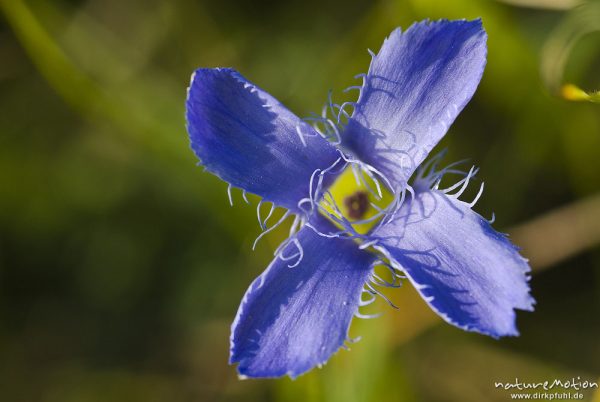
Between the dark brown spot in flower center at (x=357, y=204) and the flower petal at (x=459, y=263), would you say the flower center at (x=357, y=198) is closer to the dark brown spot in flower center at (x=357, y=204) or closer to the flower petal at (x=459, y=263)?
the dark brown spot in flower center at (x=357, y=204)

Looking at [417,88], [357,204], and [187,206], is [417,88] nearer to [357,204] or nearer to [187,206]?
[357,204]

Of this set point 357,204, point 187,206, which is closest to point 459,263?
point 357,204

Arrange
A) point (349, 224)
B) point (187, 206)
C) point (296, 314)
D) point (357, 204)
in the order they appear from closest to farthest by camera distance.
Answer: point (296, 314) → point (349, 224) → point (357, 204) → point (187, 206)

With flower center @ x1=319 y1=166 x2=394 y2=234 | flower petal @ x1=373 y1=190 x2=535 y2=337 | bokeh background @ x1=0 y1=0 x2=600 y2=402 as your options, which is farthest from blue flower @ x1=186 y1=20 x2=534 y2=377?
bokeh background @ x1=0 y1=0 x2=600 y2=402

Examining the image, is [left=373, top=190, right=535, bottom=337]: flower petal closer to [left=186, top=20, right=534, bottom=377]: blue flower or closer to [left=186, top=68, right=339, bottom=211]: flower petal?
[left=186, top=20, right=534, bottom=377]: blue flower

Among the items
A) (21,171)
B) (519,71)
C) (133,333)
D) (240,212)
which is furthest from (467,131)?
(21,171)

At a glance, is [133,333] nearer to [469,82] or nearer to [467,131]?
[467,131]
